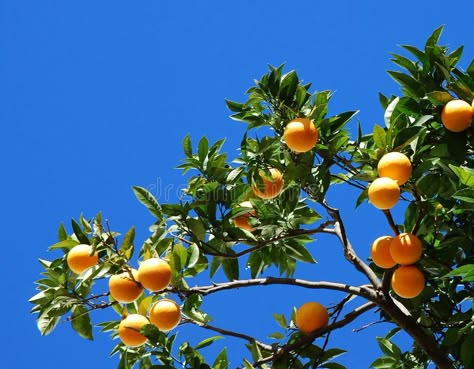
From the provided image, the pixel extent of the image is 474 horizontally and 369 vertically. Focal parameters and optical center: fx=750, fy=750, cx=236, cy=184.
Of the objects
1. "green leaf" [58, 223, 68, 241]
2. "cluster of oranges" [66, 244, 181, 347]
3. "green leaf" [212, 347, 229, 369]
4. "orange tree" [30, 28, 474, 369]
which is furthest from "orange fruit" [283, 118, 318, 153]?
"green leaf" [58, 223, 68, 241]

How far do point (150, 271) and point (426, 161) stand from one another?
801 millimetres

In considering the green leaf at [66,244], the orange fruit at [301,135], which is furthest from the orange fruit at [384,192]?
the green leaf at [66,244]

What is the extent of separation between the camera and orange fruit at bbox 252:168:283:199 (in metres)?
2.34

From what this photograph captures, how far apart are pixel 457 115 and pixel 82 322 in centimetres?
127

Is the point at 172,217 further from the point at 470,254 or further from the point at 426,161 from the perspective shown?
the point at 470,254

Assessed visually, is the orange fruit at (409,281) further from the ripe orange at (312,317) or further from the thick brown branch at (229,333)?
the thick brown branch at (229,333)

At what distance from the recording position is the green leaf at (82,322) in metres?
2.30

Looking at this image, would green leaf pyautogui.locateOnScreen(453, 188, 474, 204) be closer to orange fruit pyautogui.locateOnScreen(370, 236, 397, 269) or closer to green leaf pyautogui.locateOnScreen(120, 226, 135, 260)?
orange fruit pyautogui.locateOnScreen(370, 236, 397, 269)

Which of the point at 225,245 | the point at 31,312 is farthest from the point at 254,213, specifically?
the point at 31,312

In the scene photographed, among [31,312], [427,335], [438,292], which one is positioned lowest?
[427,335]

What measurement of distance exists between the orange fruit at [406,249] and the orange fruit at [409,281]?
27mm

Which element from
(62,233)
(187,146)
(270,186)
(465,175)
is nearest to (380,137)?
(465,175)

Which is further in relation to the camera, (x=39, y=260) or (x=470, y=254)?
(x=39, y=260)

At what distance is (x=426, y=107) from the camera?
88.6 inches
